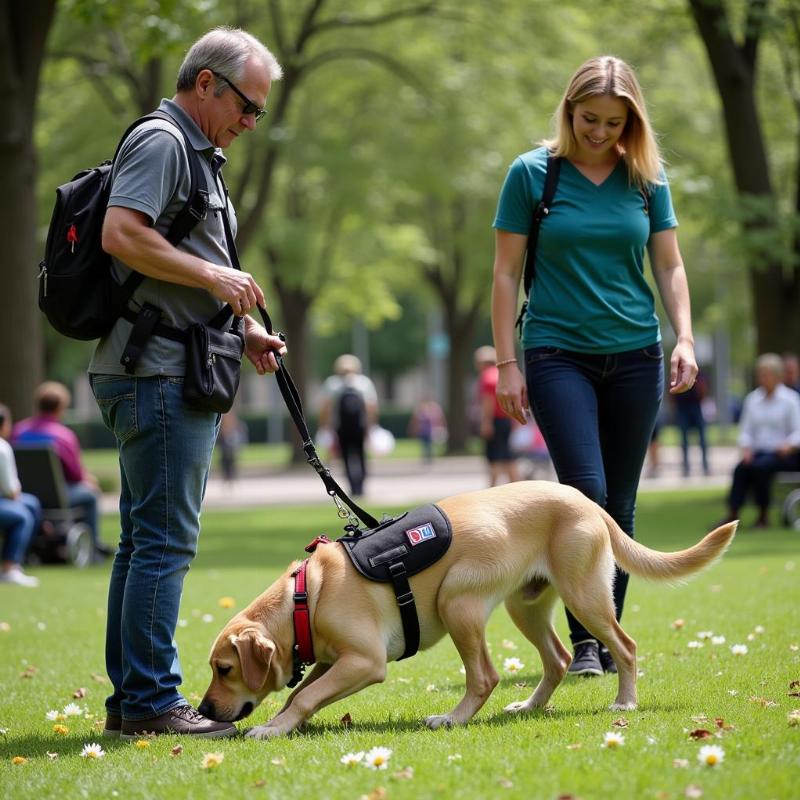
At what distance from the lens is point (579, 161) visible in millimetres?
5383

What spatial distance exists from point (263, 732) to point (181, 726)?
31cm

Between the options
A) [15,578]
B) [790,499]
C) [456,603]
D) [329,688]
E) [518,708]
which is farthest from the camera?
[790,499]

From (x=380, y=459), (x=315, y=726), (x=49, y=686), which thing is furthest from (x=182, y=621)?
(x=380, y=459)

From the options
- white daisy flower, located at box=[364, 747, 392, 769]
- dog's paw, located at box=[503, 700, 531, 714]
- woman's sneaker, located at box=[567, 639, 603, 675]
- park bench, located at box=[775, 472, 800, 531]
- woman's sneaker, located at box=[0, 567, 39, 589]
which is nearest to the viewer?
white daisy flower, located at box=[364, 747, 392, 769]

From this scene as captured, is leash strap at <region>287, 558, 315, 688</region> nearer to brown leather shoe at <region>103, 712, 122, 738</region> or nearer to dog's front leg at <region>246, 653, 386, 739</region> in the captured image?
dog's front leg at <region>246, 653, 386, 739</region>

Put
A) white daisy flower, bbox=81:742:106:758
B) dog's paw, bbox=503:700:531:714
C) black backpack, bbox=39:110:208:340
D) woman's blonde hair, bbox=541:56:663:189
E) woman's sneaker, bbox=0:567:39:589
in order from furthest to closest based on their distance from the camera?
woman's sneaker, bbox=0:567:39:589, woman's blonde hair, bbox=541:56:663:189, dog's paw, bbox=503:700:531:714, black backpack, bbox=39:110:208:340, white daisy flower, bbox=81:742:106:758

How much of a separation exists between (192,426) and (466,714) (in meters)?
1.47

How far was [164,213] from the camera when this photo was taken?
448 centimetres

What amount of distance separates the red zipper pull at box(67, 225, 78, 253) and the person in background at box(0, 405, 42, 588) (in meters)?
6.74

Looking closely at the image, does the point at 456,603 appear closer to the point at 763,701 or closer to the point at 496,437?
the point at 763,701

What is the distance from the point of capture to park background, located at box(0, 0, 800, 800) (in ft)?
13.0

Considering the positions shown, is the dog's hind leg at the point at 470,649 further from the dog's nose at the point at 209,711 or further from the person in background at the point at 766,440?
the person in background at the point at 766,440

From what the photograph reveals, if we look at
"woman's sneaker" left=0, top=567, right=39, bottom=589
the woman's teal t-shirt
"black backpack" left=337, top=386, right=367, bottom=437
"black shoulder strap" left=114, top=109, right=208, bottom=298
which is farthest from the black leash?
"black backpack" left=337, top=386, right=367, bottom=437

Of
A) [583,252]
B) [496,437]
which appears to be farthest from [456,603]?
[496,437]
